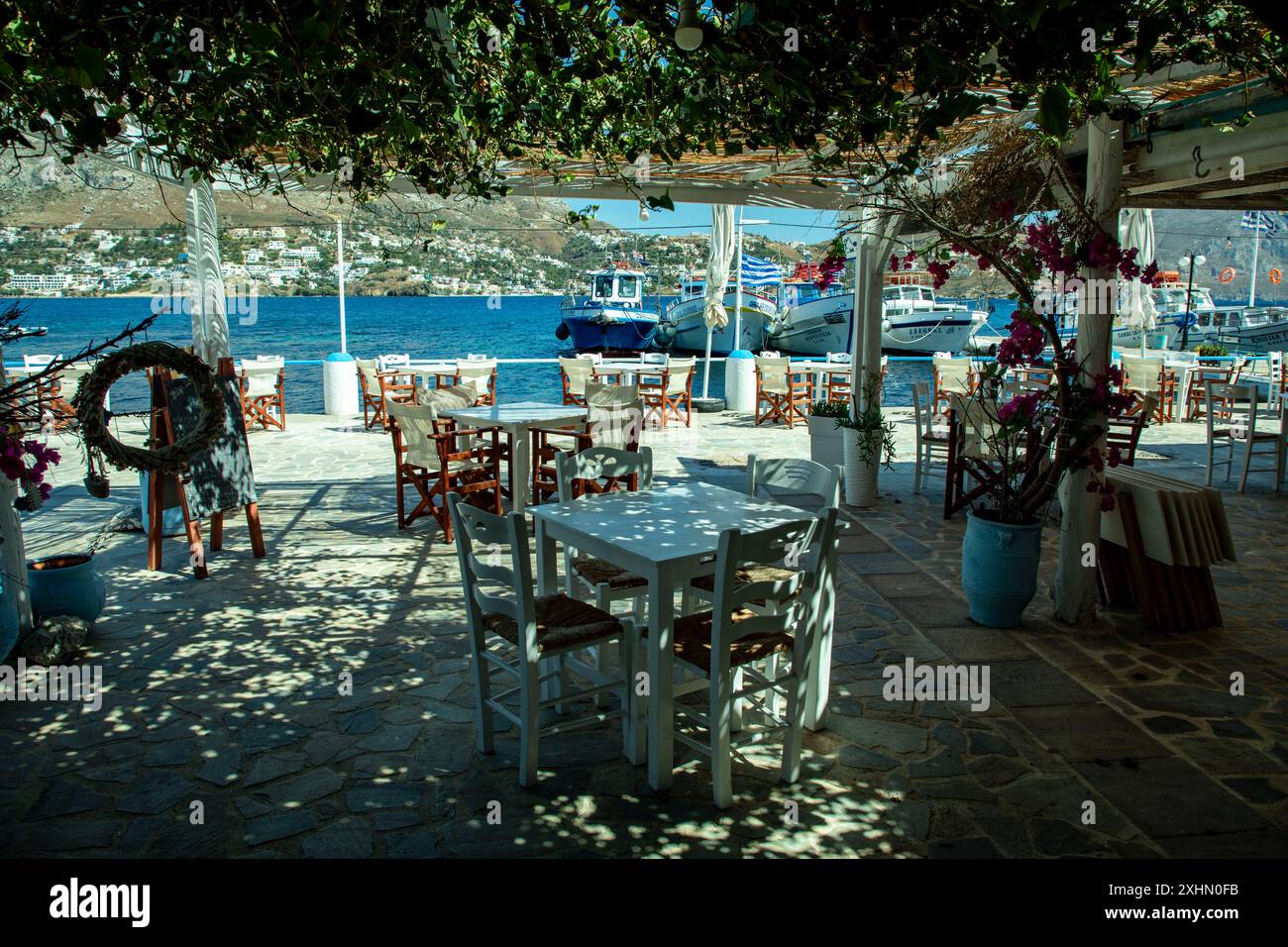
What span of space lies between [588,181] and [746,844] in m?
6.06

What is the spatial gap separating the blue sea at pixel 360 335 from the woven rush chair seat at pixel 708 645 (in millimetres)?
17246

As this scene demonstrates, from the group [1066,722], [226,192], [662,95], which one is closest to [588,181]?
[226,192]

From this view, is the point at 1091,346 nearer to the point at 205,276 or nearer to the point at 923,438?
the point at 923,438

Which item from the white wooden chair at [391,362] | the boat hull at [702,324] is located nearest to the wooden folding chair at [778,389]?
the white wooden chair at [391,362]

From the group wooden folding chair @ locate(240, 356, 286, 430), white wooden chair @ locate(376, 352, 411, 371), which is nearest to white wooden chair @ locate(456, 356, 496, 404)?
white wooden chair @ locate(376, 352, 411, 371)

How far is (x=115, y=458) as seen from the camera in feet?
13.7

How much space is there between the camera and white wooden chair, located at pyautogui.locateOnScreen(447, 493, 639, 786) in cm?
269

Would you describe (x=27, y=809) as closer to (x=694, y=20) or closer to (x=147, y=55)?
(x=147, y=55)

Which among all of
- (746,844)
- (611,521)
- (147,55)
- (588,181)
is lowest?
(746,844)

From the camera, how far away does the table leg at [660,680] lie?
8.68 feet

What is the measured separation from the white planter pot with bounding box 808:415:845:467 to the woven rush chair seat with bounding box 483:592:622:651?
4286 mm

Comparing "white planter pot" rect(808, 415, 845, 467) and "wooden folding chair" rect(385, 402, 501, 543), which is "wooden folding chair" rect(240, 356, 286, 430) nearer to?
"wooden folding chair" rect(385, 402, 501, 543)

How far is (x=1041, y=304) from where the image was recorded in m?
4.25
